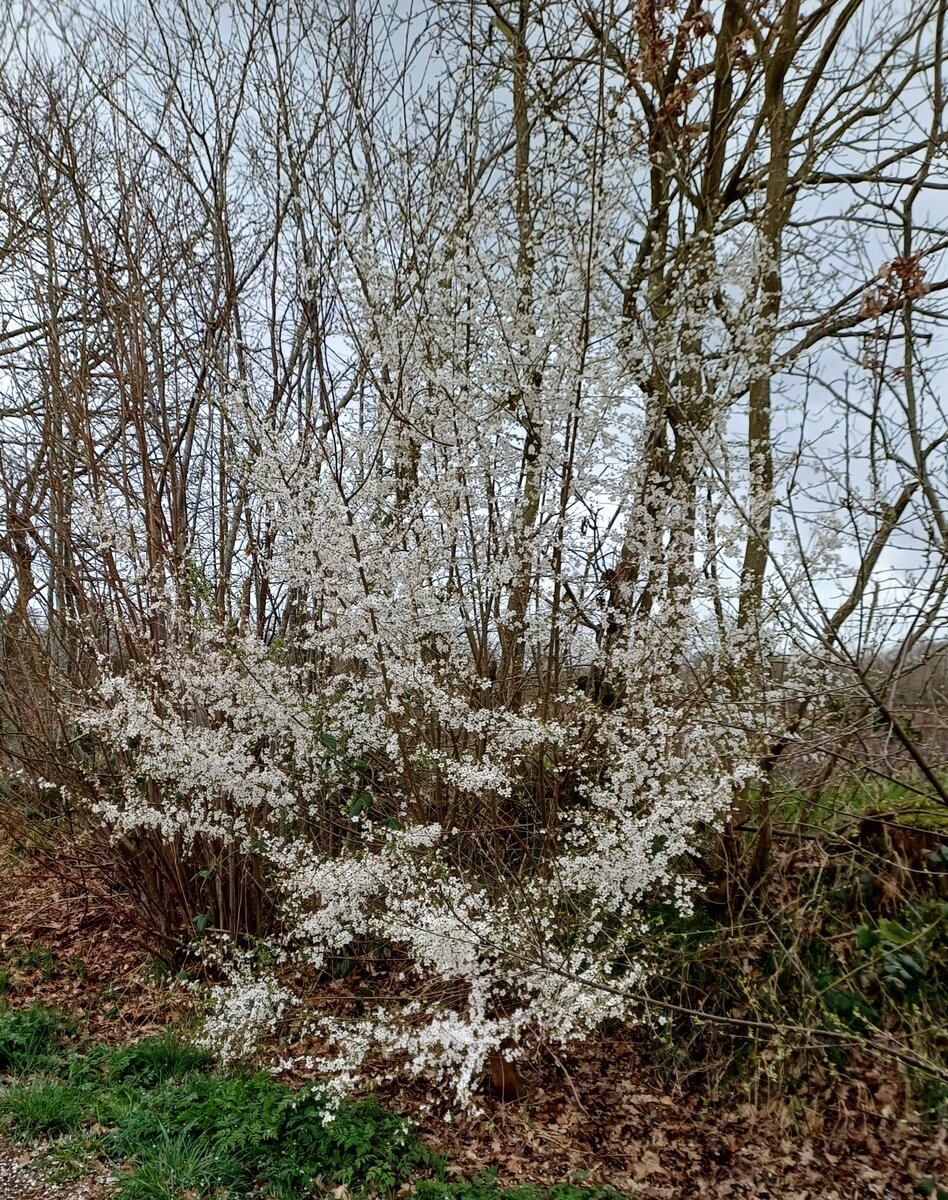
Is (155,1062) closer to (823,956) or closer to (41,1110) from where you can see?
(41,1110)

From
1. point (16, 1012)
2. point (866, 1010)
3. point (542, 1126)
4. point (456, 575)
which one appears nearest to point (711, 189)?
point (456, 575)

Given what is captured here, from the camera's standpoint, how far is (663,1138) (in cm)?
366

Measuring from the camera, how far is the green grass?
3062mm

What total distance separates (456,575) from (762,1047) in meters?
3.01

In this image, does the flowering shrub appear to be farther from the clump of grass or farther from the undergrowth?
the clump of grass

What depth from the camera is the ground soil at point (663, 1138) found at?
330 centimetres

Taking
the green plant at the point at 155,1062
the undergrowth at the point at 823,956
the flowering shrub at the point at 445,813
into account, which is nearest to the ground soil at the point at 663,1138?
the undergrowth at the point at 823,956

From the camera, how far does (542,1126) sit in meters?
3.72

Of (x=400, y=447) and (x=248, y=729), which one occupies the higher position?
(x=400, y=447)

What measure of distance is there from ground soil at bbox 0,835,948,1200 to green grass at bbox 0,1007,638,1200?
0.53 ft

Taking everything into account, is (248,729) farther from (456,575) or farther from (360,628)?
(456,575)

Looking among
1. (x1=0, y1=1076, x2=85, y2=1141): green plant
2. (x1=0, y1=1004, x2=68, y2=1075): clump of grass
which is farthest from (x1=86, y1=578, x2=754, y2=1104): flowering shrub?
(x1=0, y1=1004, x2=68, y2=1075): clump of grass

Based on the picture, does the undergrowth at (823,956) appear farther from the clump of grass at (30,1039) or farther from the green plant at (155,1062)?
the clump of grass at (30,1039)

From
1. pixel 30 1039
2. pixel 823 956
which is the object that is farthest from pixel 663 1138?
pixel 30 1039
